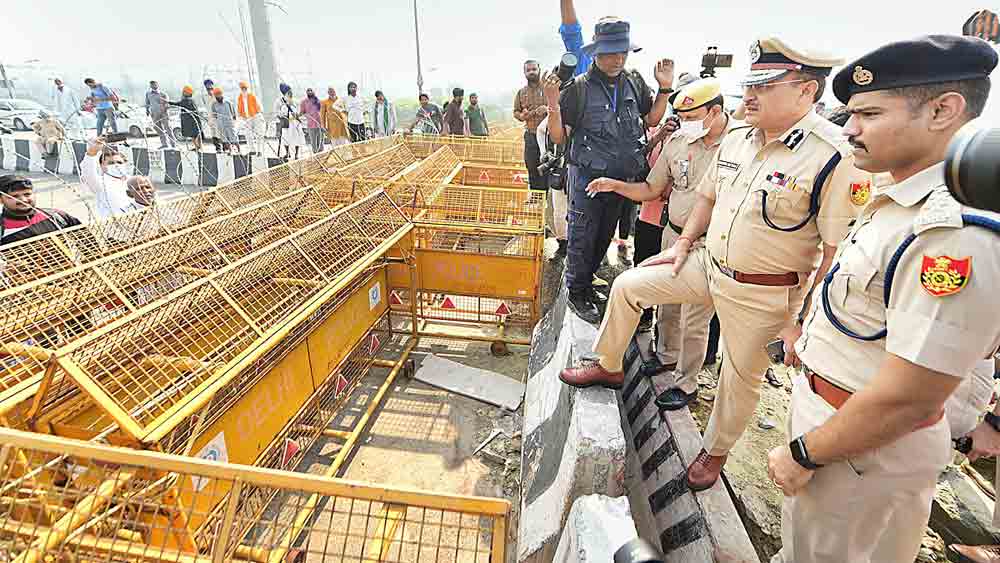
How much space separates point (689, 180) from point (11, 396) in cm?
370

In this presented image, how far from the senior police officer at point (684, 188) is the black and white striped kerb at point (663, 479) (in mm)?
162

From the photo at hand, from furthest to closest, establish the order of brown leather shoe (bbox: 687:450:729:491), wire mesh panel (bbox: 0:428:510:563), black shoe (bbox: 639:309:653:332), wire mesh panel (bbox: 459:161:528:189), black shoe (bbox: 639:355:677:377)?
wire mesh panel (bbox: 459:161:528:189) < black shoe (bbox: 639:309:653:332) < black shoe (bbox: 639:355:677:377) < brown leather shoe (bbox: 687:450:729:491) < wire mesh panel (bbox: 0:428:510:563)

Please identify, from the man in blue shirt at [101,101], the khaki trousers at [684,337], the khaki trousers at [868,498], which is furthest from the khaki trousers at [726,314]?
the man in blue shirt at [101,101]

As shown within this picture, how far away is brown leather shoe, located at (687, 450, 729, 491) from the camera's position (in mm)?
2227

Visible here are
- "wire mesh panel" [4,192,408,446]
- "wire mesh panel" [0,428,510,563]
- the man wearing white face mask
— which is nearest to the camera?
"wire mesh panel" [0,428,510,563]

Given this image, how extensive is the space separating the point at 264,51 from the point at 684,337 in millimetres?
12311

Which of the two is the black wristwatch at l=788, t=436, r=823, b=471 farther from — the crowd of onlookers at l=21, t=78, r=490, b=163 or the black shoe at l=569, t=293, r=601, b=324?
the crowd of onlookers at l=21, t=78, r=490, b=163

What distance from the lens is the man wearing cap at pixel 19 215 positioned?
Answer: 3.50m

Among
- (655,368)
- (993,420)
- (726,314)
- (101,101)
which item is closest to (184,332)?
(726,314)

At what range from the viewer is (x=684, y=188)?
315cm

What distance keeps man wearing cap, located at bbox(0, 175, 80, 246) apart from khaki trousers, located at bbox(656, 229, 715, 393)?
4.68 metres

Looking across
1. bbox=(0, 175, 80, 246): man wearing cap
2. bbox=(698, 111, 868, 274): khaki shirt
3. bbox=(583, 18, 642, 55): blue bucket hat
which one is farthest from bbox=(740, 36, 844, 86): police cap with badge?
bbox=(0, 175, 80, 246): man wearing cap

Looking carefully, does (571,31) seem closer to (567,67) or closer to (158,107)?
(567,67)

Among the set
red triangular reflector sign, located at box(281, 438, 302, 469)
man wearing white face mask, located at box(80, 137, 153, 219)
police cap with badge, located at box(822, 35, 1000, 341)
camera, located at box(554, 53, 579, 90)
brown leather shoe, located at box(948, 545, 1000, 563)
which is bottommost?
brown leather shoe, located at box(948, 545, 1000, 563)
